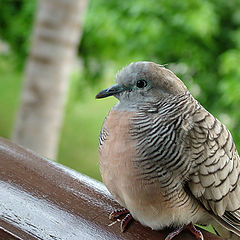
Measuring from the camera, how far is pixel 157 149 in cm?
135

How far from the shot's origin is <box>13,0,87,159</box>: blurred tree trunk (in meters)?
3.60

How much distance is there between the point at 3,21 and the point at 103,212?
205 inches

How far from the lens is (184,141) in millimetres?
1362

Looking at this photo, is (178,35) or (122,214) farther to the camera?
(178,35)

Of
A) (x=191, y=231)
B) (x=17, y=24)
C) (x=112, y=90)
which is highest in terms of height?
(x=112, y=90)

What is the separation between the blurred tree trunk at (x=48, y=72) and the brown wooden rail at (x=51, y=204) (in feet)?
7.25

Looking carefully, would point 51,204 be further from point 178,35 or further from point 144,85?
point 178,35

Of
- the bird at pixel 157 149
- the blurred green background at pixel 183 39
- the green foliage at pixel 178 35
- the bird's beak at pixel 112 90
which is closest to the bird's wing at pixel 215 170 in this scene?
the bird at pixel 157 149

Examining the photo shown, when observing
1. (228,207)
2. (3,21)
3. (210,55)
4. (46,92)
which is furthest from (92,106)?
(228,207)

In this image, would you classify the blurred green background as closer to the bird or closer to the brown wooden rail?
the bird

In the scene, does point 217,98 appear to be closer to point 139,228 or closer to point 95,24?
point 95,24

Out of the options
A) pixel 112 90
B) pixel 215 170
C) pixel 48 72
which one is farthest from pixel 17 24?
pixel 215 170

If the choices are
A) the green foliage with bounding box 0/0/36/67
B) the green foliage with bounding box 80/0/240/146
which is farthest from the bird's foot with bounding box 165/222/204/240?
the green foliage with bounding box 0/0/36/67

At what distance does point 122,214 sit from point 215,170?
1.07 ft
